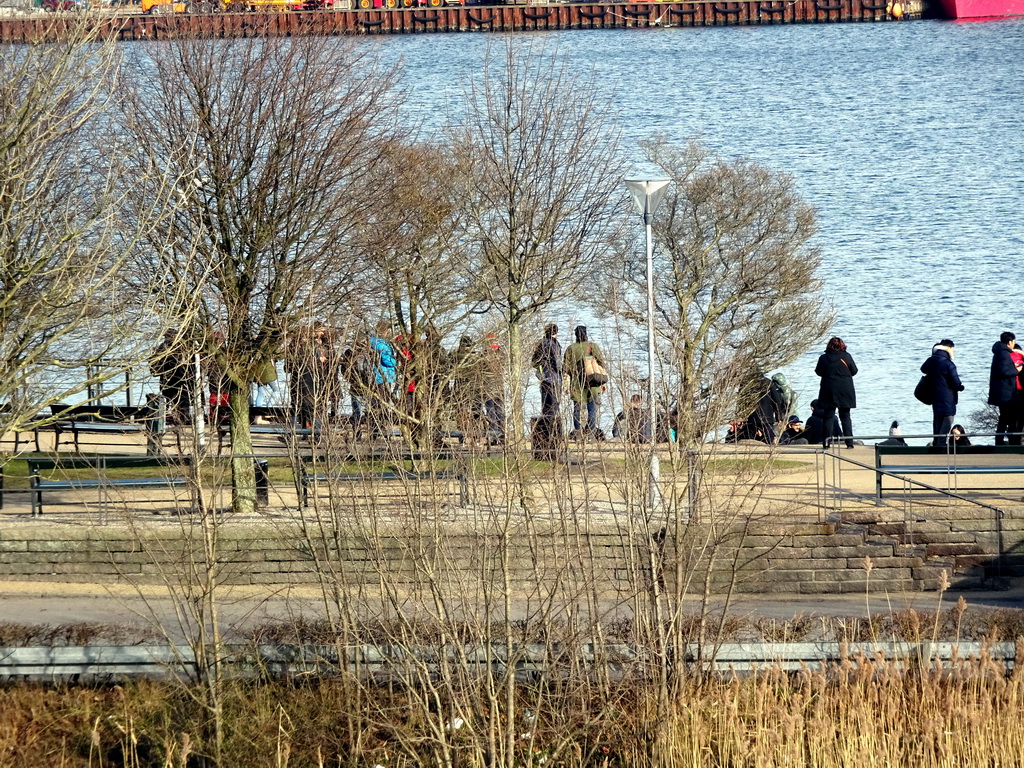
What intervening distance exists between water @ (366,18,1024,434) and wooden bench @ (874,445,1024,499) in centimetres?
1453

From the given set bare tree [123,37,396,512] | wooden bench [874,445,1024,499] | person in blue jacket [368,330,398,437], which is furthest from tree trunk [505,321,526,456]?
wooden bench [874,445,1024,499]

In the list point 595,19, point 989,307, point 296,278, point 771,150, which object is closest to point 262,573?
point 296,278

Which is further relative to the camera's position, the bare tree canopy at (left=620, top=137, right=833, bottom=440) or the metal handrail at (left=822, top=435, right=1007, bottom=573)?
the bare tree canopy at (left=620, top=137, right=833, bottom=440)

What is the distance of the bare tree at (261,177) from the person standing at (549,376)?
2.53 m

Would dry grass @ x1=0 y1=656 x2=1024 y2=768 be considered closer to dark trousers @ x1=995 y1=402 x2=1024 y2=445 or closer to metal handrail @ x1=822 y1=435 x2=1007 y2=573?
metal handrail @ x1=822 y1=435 x2=1007 y2=573

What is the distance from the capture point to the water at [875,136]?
137 feet

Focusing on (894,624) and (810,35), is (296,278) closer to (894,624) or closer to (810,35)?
(894,624)

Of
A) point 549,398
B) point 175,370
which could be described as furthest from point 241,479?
point 549,398

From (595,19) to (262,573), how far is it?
95478mm

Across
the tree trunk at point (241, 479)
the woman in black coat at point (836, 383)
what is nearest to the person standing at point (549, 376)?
the tree trunk at point (241, 479)

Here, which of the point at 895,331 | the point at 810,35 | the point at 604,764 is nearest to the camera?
the point at 604,764

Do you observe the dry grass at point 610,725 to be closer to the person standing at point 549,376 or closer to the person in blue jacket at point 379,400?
the person in blue jacket at point 379,400

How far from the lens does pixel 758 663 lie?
9641mm

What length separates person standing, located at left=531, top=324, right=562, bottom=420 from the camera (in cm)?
993
